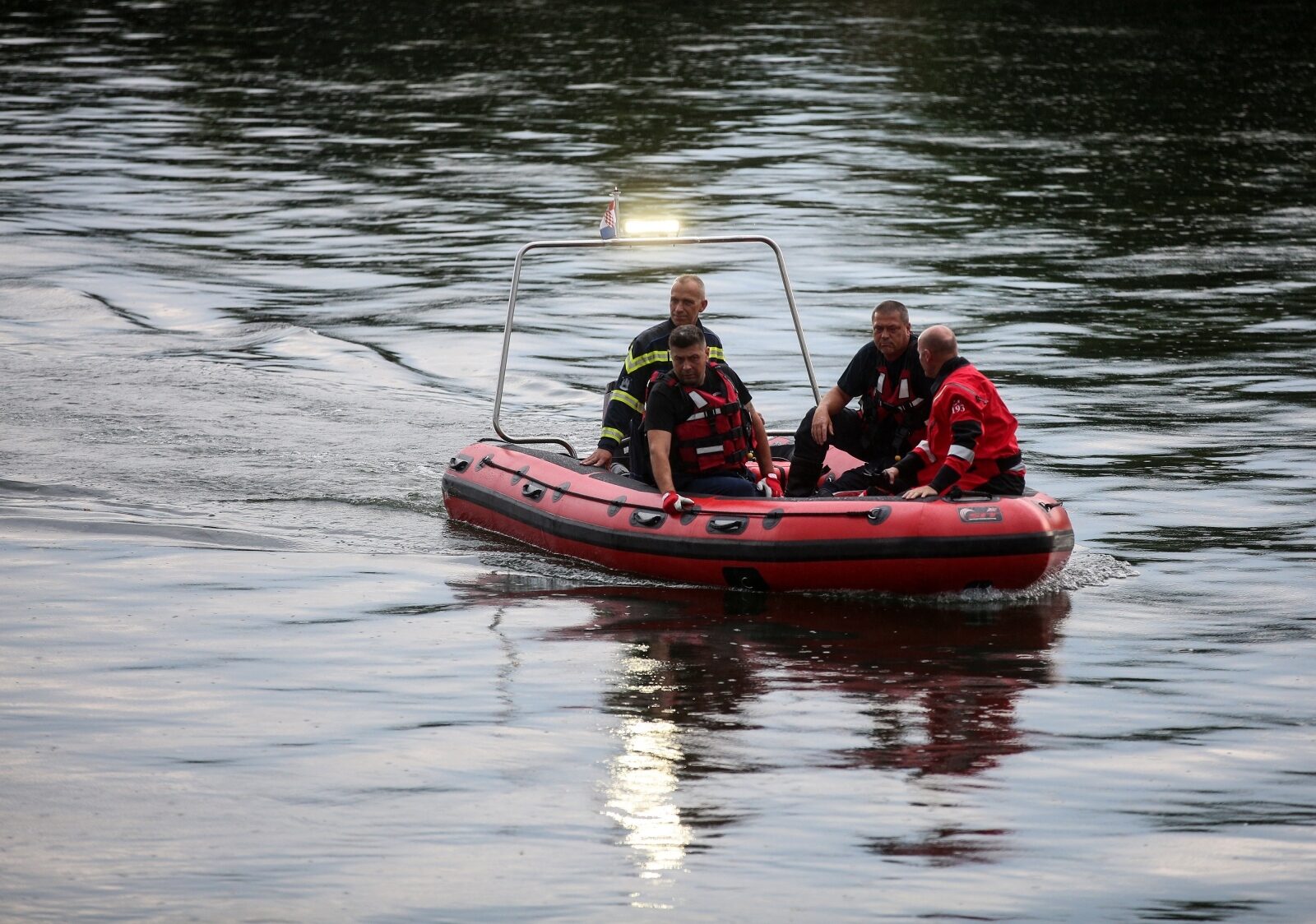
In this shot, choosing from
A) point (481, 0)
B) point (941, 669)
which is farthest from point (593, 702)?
point (481, 0)

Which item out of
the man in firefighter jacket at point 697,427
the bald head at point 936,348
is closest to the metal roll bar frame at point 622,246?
the man in firefighter jacket at point 697,427

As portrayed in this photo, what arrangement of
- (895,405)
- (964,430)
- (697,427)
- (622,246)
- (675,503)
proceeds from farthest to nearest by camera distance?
1. (622,246)
2. (895,405)
3. (697,427)
4. (675,503)
5. (964,430)

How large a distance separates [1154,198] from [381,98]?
1261 centimetres

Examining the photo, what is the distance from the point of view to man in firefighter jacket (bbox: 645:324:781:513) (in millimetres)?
9273

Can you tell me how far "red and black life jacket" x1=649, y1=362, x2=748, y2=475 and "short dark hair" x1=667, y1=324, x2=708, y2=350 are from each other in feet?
0.74

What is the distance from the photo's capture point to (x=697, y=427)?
947 centimetres

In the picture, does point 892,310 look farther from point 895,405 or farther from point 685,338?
point 685,338

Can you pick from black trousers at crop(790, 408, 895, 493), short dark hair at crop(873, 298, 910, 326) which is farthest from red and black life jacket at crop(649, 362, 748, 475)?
short dark hair at crop(873, 298, 910, 326)

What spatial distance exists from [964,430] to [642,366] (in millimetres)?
1742

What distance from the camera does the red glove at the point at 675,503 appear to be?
30.5 feet

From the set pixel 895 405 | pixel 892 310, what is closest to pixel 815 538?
pixel 895 405

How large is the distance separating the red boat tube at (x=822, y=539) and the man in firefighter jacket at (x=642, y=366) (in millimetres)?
351

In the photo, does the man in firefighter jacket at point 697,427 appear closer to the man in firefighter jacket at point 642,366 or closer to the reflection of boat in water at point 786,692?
the man in firefighter jacket at point 642,366

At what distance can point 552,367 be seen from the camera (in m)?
14.7
